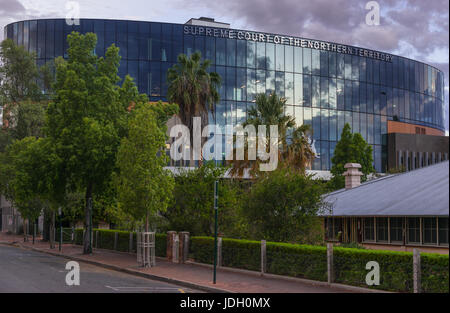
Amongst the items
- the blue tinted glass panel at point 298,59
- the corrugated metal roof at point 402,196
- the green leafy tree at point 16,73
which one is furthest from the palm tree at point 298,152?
the blue tinted glass panel at point 298,59

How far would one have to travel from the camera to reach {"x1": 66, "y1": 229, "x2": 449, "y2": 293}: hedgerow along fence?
50.0 feet

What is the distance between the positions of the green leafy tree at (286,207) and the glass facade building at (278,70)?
40657 mm

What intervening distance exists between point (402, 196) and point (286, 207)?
5.34 m

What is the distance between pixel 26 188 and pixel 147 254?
10.2 meters

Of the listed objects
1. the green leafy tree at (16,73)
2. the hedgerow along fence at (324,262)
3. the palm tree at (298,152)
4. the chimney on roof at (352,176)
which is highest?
the green leafy tree at (16,73)

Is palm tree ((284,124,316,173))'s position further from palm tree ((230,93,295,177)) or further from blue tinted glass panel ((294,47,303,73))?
blue tinted glass panel ((294,47,303,73))

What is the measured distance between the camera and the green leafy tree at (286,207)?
76.6 feet

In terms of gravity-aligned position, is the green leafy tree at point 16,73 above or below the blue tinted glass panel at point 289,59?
below

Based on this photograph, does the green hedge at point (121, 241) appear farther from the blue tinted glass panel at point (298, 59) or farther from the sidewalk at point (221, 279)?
the blue tinted glass panel at point (298, 59)

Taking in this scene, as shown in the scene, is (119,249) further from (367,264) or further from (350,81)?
(350,81)

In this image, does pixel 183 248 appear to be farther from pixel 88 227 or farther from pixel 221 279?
pixel 88 227

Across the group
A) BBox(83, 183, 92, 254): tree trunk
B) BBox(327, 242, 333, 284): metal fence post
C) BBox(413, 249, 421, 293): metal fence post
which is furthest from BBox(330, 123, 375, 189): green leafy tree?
BBox(413, 249, 421, 293): metal fence post

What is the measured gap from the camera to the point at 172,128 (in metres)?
54.0
